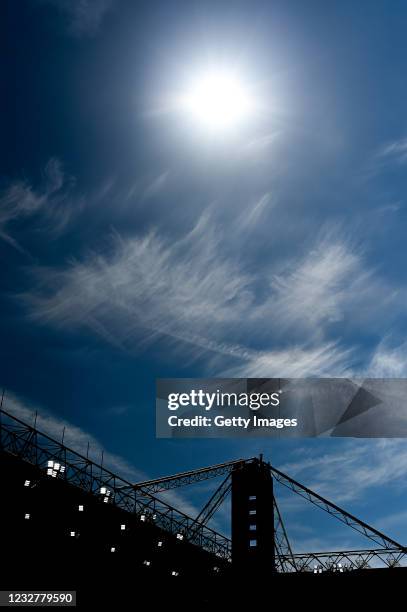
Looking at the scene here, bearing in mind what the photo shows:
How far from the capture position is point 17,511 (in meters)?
54.4

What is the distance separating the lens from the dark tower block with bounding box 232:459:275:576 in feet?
285

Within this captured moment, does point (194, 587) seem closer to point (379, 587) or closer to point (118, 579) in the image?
point (118, 579)

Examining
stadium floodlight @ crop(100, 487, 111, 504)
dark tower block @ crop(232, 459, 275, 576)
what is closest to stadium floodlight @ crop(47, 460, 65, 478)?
stadium floodlight @ crop(100, 487, 111, 504)

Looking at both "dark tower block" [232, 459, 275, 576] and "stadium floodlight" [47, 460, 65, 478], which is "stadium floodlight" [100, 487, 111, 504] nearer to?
"stadium floodlight" [47, 460, 65, 478]

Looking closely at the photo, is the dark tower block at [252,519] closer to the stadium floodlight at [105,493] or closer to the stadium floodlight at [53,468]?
the stadium floodlight at [105,493]

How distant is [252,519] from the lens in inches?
3575

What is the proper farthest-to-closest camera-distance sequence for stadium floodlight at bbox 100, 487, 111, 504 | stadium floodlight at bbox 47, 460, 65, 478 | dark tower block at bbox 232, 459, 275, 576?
1. dark tower block at bbox 232, 459, 275, 576
2. stadium floodlight at bbox 100, 487, 111, 504
3. stadium floodlight at bbox 47, 460, 65, 478

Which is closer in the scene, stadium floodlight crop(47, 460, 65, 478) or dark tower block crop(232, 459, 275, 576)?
stadium floodlight crop(47, 460, 65, 478)

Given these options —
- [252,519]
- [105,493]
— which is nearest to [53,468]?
[105,493]

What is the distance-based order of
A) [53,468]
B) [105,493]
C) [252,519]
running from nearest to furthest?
[53,468], [105,493], [252,519]

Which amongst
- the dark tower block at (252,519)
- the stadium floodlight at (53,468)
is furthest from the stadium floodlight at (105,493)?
the dark tower block at (252,519)

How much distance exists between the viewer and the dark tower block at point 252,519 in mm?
86812

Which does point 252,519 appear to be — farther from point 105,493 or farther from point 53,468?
point 53,468

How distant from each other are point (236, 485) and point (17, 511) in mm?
47394
